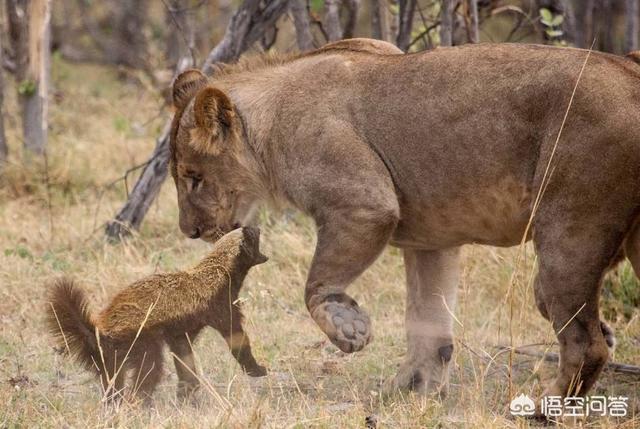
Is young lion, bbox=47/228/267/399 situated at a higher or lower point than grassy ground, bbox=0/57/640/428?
higher

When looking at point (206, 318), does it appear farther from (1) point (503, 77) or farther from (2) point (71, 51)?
(2) point (71, 51)

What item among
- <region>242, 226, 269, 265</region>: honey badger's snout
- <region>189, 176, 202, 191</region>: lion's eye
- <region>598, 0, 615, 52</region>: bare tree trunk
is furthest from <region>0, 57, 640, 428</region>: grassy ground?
<region>598, 0, 615, 52</region>: bare tree trunk

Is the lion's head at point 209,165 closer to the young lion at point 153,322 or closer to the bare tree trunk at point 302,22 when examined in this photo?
the young lion at point 153,322

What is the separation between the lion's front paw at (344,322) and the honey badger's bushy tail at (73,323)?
1.00 metres

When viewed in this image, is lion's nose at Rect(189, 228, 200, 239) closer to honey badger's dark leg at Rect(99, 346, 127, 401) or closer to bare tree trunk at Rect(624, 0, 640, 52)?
honey badger's dark leg at Rect(99, 346, 127, 401)

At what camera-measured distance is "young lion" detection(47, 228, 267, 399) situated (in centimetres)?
506

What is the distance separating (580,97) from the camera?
454 centimetres

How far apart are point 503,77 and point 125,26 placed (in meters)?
14.1

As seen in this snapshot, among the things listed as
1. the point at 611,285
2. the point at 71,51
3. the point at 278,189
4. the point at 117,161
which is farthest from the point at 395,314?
the point at 71,51

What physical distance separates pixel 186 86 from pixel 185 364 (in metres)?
1.45

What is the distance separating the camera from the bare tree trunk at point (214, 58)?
7969 millimetres

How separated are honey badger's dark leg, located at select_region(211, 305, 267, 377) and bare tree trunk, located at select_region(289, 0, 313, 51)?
9.74 ft

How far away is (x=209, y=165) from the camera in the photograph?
5590mm

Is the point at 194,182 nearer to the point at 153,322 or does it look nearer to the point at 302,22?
the point at 153,322
